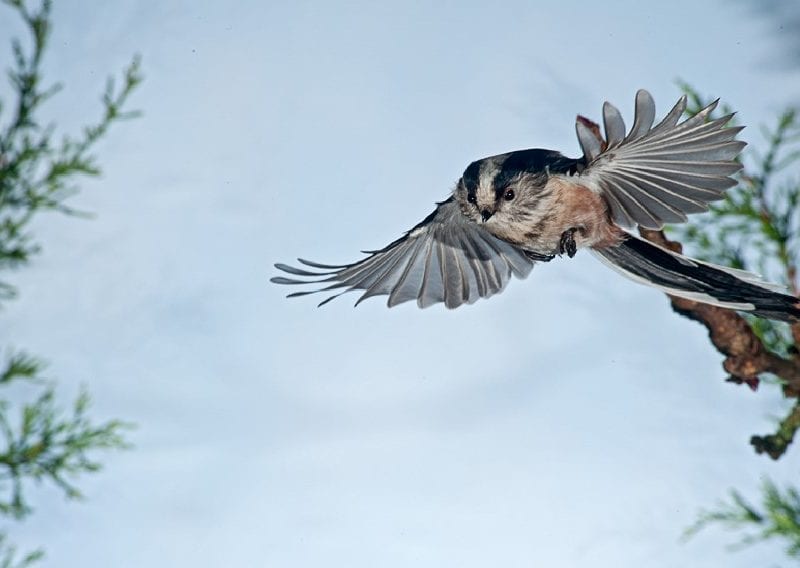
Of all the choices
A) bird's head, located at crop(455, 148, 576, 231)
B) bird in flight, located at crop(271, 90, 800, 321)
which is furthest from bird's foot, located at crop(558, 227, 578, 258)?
bird's head, located at crop(455, 148, 576, 231)

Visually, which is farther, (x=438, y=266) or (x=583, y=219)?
(x=438, y=266)

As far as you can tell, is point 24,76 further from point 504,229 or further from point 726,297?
point 726,297

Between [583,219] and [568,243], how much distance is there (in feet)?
0.37

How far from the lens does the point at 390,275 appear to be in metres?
3.30

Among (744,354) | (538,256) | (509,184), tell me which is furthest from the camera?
(538,256)

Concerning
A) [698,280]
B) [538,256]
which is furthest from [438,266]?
[698,280]

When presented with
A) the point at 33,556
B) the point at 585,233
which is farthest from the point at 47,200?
the point at 585,233

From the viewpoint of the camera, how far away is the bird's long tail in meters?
2.51

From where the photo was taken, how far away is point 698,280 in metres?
2.73

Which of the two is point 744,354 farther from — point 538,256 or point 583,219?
point 538,256

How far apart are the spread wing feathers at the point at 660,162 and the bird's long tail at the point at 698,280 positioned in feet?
0.81

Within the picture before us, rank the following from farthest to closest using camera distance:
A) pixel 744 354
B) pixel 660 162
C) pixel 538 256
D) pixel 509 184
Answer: pixel 538 256 < pixel 509 184 < pixel 744 354 < pixel 660 162

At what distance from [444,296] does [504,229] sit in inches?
19.3

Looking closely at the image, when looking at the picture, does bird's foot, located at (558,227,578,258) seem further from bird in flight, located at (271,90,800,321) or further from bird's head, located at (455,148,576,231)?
bird's head, located at (455,148,576,231)
